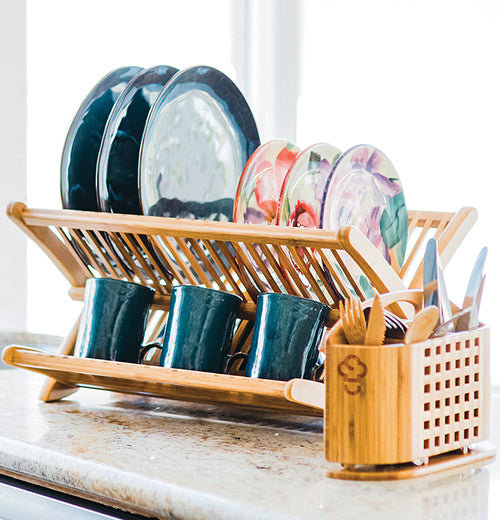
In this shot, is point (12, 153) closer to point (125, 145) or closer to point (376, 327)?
point (125, 145)

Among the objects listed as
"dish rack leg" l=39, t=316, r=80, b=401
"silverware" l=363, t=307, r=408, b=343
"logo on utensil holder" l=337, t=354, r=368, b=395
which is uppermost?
"silverware" l=363, t=307, r=408, b=343

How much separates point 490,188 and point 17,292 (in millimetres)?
1328

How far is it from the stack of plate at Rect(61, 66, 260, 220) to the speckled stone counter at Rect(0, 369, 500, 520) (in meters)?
0.31

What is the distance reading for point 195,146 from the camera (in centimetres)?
124

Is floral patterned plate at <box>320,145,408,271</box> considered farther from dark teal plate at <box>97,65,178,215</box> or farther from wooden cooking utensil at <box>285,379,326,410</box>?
dark teal plate at <box>97,65,178,215</box>

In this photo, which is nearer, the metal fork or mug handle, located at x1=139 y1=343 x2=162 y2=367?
the metal fork

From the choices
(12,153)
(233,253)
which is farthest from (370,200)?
(12,153)

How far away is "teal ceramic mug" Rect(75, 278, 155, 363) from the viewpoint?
1154 millimetres

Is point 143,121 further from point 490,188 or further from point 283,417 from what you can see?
point 490,188

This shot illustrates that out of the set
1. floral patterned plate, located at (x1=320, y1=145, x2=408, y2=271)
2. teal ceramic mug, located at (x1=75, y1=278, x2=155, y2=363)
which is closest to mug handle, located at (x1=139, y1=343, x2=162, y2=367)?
teal ceramic mug, located at (x1=75, y1=278, x2=155, y2=363)

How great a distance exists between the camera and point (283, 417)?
1169mm

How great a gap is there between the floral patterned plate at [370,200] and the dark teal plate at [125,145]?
13.0 inches

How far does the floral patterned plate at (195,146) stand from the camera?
1.17m

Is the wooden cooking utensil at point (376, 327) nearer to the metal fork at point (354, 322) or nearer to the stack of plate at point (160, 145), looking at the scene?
the metal fork at point (354, 322)
